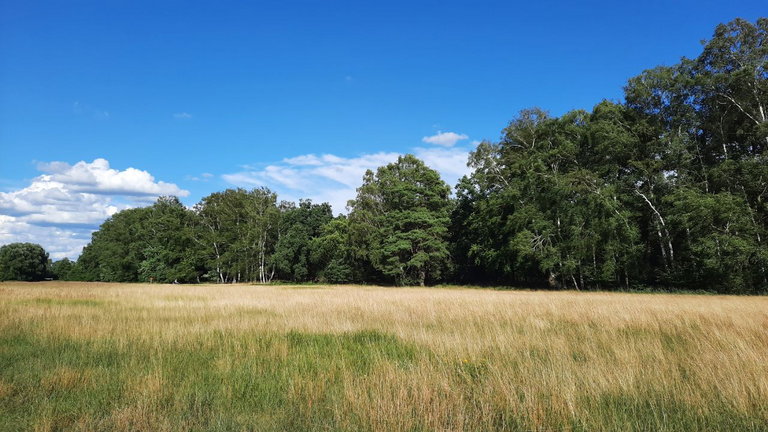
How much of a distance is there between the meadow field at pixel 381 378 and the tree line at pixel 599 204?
2436 centimetres

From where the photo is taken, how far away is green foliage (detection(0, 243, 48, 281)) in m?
87.4

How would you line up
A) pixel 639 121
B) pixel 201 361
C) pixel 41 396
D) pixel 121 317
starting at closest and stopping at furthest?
1. pixel 41 396
2. pixel 201 361
3. pixel 121 317
4. pixel 639 121

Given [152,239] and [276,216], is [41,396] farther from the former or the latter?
[152,239]

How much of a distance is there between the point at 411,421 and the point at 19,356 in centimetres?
747

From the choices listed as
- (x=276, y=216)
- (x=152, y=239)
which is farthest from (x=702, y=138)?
(x=152, y=239)

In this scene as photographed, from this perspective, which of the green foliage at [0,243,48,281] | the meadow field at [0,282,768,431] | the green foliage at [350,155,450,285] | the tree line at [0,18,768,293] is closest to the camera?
the meadow field at [0,282,768,431]

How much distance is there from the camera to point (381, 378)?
4.71m

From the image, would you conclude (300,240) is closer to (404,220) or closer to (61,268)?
(404,220)

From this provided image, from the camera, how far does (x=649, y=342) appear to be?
7.39 meters

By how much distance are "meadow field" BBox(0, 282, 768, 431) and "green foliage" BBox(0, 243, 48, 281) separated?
372 ft

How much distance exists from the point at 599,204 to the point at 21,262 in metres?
124

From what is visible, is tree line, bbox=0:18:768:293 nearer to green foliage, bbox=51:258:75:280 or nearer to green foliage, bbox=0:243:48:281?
green foliage, bbox=0:243:48:281

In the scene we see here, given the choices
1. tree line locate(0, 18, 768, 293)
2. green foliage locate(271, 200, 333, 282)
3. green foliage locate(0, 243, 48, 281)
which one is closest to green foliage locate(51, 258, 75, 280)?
green foliage locate(0, 243, 48, 281)

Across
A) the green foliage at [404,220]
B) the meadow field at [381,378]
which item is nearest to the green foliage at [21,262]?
the green foliage at [404,220]
